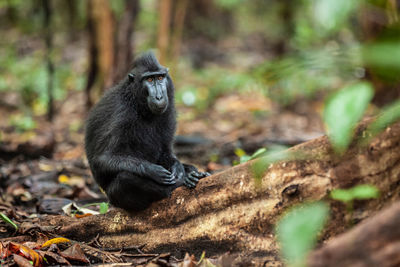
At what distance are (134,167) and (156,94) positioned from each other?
2.71ft

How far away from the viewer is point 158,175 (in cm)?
394

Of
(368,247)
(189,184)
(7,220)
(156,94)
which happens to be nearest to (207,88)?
(156,94)

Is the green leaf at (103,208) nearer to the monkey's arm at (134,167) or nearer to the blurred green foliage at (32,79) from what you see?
the monkey's arm at (134,167)

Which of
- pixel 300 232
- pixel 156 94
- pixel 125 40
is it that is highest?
pixel 125 40

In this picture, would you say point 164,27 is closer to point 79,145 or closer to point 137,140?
point 79,145

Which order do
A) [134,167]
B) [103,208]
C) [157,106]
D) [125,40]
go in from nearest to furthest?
[134,167] → [157,106] → [103,208] → [125,40]

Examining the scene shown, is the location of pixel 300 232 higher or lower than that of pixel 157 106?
lower

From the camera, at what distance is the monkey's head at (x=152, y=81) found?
4320 millimetres

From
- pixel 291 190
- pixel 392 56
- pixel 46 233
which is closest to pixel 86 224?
pixel 46 233

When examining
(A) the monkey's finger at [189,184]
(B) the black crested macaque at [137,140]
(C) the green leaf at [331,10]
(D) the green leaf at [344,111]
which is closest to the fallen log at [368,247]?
(D) the green leaf at [344,111]

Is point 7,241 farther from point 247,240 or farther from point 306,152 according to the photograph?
point 306,152

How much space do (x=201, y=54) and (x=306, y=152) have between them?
13.3 meters

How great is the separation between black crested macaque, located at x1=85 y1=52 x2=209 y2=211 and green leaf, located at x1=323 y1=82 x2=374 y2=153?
8.57 ft

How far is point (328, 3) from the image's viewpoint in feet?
3.14
